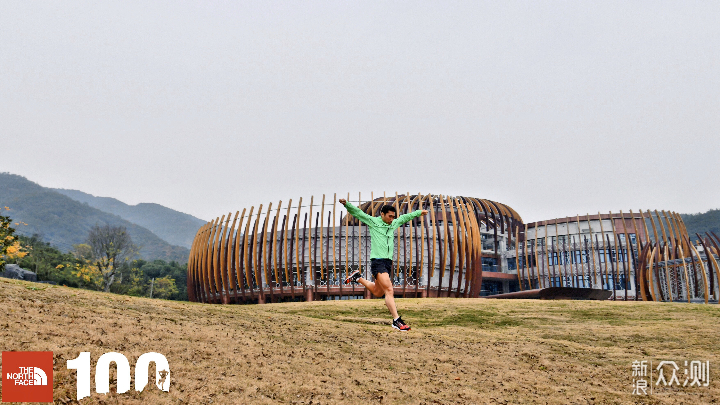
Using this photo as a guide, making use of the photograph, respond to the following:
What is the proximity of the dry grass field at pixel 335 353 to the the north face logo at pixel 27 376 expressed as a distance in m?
0.14

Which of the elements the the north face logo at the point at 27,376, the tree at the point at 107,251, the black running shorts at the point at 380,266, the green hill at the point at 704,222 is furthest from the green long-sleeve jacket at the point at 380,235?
the green hill at the point at 704,222

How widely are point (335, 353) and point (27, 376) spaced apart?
13.6 ft

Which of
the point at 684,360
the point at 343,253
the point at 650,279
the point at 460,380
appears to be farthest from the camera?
the point at 343,253

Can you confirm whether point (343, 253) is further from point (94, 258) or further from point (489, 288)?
point (94, 258)

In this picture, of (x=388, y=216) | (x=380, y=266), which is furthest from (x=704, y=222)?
(x=380, y=266)

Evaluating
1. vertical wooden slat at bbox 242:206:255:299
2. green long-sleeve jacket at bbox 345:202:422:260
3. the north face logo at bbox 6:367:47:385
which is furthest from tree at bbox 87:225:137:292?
the north face logo at bbox 6:367:47:385

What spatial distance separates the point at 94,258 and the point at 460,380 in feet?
206

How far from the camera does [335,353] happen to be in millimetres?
8922

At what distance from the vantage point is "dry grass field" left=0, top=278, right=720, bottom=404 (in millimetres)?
7117

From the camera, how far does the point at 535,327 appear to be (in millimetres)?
14016

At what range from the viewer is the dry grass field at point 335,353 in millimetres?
7117

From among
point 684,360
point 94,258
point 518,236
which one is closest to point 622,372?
point 684,360

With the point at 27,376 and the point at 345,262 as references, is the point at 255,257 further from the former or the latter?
the point at 27,376

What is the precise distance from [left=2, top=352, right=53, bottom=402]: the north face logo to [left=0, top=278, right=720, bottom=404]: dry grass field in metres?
0.14
